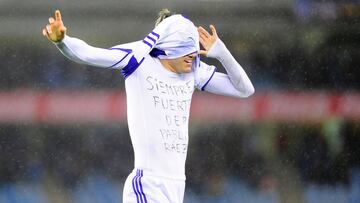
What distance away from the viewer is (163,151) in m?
4.22

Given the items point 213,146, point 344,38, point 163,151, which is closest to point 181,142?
point 163,151

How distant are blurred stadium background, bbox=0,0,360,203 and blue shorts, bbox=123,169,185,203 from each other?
2147 millimetres

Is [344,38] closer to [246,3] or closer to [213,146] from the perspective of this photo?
[246,3]

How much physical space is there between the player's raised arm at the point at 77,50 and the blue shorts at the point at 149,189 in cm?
49

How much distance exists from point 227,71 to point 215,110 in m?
1.95

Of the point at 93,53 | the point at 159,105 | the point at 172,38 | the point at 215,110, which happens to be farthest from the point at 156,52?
the point at 215,110

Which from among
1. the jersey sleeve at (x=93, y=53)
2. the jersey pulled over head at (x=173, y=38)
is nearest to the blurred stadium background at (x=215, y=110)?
the jersey pulled over head at (x=173, y=38)

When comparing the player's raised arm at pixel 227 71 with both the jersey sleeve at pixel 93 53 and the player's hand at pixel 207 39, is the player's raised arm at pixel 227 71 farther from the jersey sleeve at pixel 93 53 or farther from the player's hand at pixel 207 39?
the jersey sleeve at pixel 93 53

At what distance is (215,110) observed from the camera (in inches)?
255

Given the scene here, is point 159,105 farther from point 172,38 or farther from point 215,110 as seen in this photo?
point 215,110

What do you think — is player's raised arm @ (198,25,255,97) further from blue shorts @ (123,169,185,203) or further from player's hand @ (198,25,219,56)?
blue shorts @ (123,169,185,203)

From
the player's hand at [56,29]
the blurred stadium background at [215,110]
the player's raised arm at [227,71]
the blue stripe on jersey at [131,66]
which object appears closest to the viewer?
the player's hand at [56,29]

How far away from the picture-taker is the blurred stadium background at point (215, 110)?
20.8 ft

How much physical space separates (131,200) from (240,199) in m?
2.41
